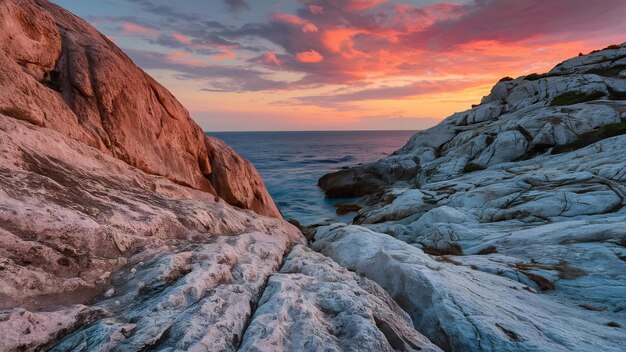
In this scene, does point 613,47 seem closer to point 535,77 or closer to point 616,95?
point 535,77

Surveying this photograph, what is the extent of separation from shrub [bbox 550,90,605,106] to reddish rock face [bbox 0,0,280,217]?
139 ft

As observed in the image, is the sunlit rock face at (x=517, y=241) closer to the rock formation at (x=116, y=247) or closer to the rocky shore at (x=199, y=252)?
the rocky shore at (x=199, y=252)

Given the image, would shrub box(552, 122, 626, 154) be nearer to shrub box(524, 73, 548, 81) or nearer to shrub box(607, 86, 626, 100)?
shrub box(607, 86, 626, 100)

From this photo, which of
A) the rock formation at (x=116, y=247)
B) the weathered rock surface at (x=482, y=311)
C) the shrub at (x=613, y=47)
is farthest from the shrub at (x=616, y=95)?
the rock formation at (x=116, y=247)

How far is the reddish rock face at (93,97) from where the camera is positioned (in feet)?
28.3

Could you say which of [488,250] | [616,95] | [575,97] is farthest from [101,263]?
[616,95]

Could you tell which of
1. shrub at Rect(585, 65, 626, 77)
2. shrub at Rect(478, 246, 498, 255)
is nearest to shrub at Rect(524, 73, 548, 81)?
shrub at Rect(585, 65, 626, 77)

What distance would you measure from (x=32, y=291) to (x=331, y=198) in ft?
140

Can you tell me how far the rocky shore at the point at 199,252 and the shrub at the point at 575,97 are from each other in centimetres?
2606

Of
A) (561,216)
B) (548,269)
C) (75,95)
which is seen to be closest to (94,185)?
(75,95)

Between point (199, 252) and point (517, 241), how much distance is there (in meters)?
12.9

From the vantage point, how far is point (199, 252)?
749 cm

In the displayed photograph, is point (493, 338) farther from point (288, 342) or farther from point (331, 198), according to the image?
point (331, 198)

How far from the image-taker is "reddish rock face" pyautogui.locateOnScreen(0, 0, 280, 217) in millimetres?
8641
